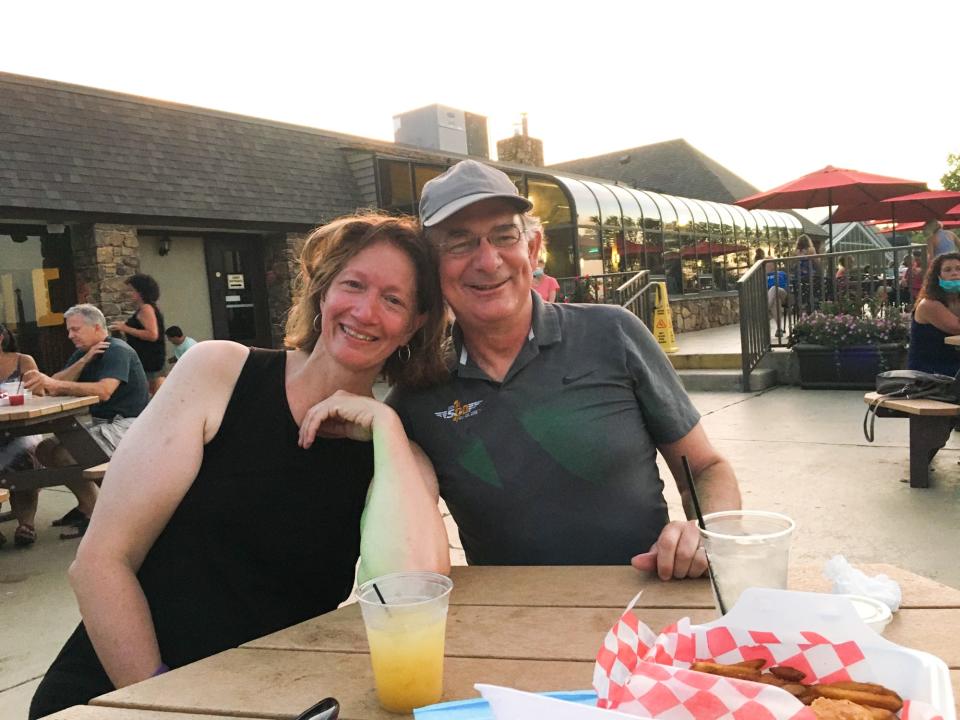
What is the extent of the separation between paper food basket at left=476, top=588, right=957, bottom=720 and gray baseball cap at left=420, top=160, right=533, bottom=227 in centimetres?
117

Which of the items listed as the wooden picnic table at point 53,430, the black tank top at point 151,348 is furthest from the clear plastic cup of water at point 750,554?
the black tank top at point 151,348

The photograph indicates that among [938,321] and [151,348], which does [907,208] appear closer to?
[938,321]

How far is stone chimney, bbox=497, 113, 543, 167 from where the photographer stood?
80.7ft

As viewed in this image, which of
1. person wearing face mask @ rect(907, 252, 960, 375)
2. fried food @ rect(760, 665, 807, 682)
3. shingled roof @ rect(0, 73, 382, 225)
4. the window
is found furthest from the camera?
the window

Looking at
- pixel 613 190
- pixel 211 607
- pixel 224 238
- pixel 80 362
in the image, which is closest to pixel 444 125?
pixel 613 190

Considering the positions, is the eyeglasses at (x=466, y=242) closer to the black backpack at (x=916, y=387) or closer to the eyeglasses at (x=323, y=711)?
the eyeglasses at (x=323, y=711)

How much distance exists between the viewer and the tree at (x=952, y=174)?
45.9 metres

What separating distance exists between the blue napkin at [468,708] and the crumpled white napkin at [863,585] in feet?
1.67

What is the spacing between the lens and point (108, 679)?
1463 mm

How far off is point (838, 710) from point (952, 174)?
5621 cm

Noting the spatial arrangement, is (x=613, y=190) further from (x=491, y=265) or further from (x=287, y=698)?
(x=287, y=698)

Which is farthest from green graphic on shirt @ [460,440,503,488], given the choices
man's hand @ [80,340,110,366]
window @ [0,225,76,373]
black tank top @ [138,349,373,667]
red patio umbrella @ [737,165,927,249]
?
window @ [0,225,76,373]

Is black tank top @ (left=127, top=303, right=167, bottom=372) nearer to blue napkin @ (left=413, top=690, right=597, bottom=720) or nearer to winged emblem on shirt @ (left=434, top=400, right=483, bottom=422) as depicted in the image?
winged emblem on shirt @ (left=434, top=400, right=483, bottom=422)

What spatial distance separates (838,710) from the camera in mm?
656
